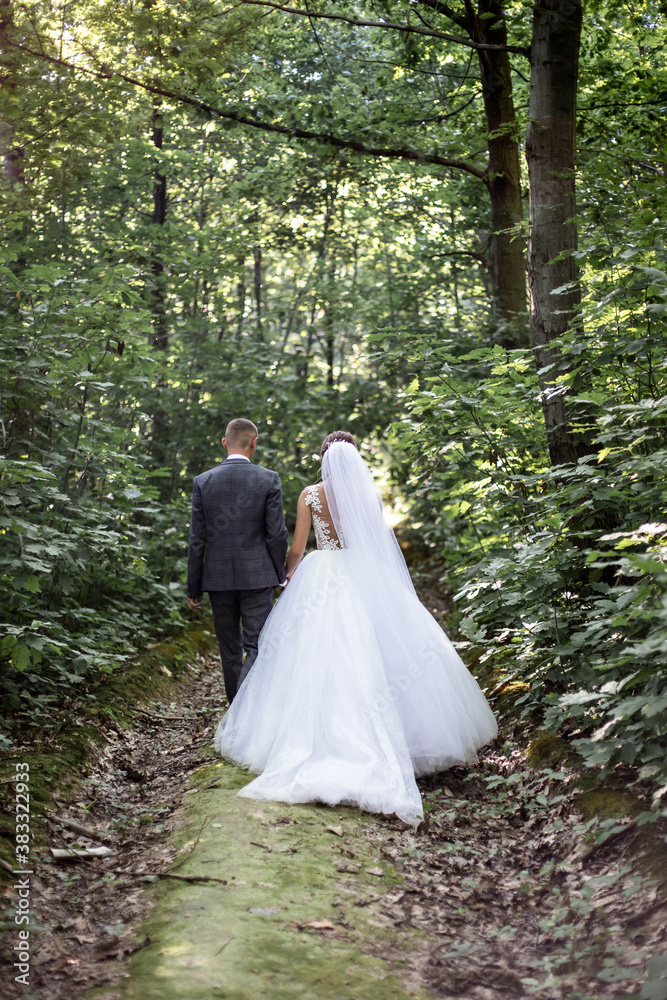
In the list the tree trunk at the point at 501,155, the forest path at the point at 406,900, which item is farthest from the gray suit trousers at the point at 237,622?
the tree trunk at the point at 501,155

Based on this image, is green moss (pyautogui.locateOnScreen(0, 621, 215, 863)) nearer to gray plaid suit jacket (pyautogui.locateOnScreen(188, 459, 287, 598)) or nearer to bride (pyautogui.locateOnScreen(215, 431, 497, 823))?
bride (pyautogui.locateOnScreen(215, 431, 497, 823))

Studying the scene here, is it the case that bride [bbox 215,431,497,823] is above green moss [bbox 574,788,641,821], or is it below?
above

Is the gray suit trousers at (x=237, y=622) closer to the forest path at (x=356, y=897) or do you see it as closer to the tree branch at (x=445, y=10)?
the forest path at (x=356, y=897)

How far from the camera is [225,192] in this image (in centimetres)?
1127

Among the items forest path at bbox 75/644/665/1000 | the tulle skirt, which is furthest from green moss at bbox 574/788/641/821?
the tulle skirt

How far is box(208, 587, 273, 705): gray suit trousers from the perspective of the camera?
19.8ft

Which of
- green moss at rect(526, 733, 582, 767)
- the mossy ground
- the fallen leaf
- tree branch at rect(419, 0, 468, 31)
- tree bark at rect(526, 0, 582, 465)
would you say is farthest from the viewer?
tree branch at rect(419, 0, 468, 31)

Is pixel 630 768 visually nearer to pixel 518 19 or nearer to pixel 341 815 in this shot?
pixel 341 815

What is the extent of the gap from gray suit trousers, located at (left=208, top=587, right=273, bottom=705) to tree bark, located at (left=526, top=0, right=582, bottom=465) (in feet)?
8.47

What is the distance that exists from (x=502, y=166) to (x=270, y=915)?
799cm

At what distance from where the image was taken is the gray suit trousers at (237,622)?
6047 millimetres

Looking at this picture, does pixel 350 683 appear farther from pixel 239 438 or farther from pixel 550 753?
pixel 239 438

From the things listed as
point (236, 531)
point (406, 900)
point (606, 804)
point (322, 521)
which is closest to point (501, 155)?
point (322, 521)

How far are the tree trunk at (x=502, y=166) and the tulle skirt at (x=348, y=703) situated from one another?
417 cm
